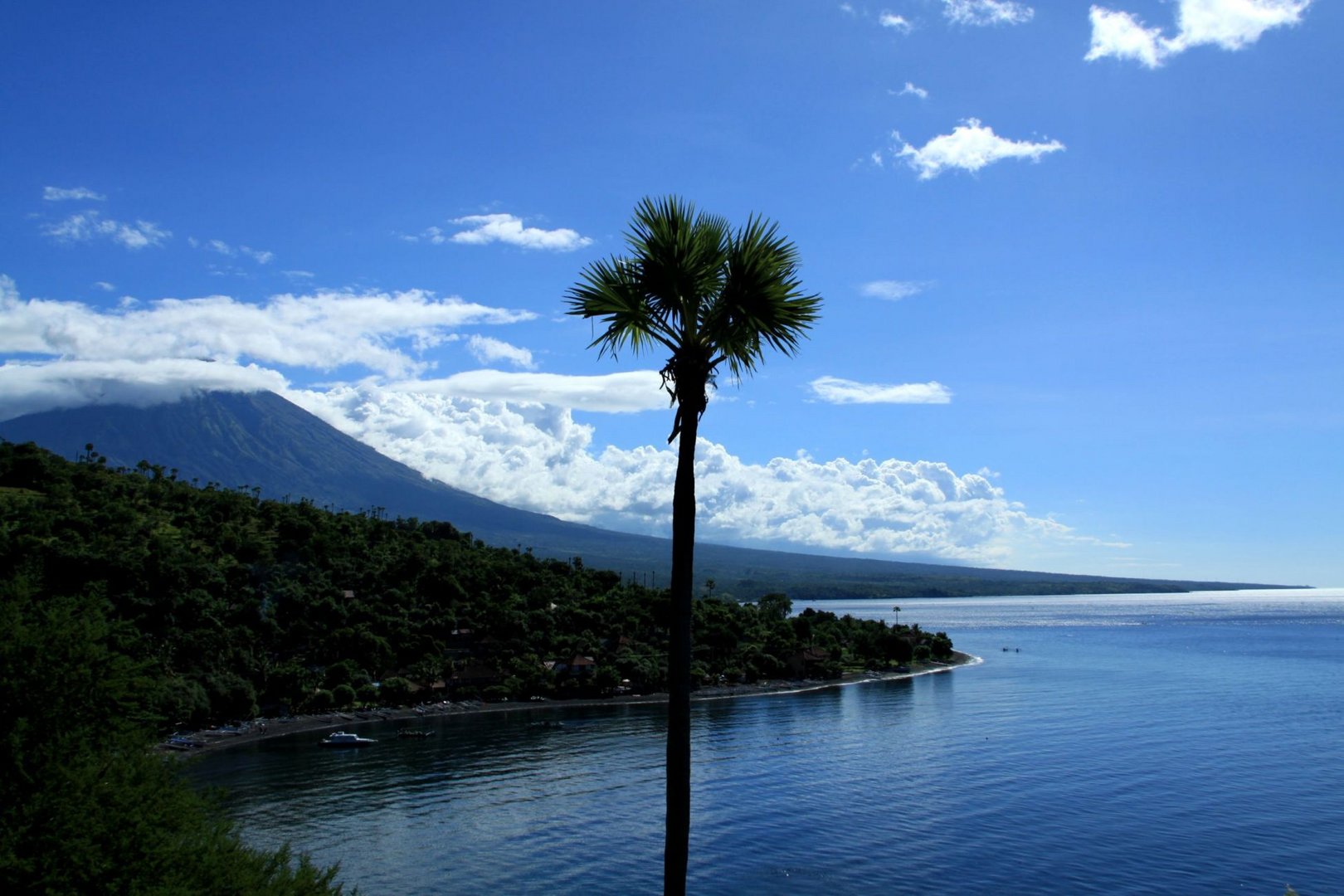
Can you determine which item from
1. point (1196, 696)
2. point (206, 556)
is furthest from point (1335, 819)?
point (206, 556)

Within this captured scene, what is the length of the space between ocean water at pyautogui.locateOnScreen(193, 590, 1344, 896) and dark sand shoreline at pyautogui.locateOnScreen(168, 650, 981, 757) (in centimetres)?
226

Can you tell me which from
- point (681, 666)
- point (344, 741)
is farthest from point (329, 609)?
point (681, 666)

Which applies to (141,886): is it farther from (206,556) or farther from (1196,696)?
(1196,696)

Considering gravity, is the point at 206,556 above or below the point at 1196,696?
above

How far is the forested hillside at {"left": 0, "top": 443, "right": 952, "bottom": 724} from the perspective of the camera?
2854 inches

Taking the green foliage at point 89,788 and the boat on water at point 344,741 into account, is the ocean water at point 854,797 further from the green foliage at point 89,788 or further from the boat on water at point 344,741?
the green foliage at point 89,788

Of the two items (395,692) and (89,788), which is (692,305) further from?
(395,692)

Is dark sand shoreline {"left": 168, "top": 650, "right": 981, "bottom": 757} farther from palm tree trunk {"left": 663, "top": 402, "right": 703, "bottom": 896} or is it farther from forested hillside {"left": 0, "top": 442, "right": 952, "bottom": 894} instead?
palm tree trunk {"left": 663, "top": 402, "right": 703, "bottom": 896}

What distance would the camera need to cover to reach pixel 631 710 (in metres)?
81.1

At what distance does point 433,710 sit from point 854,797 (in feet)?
138

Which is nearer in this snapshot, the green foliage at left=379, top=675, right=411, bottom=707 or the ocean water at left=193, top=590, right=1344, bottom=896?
the ocean water at left=193, top=590, right=1344, bottom=896

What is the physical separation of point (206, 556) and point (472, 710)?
2744 centimetres

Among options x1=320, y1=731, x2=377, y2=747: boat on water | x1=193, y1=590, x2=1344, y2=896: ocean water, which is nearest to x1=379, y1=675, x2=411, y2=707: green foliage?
x1=193, y1=590, x2=1344, y2=896: ocean water

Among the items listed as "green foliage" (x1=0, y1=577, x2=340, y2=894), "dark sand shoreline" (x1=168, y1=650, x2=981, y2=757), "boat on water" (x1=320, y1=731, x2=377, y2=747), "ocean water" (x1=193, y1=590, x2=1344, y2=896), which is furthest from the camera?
"dark sand shoreline" (x1=168, y1=650, x2=981, y2=757)
